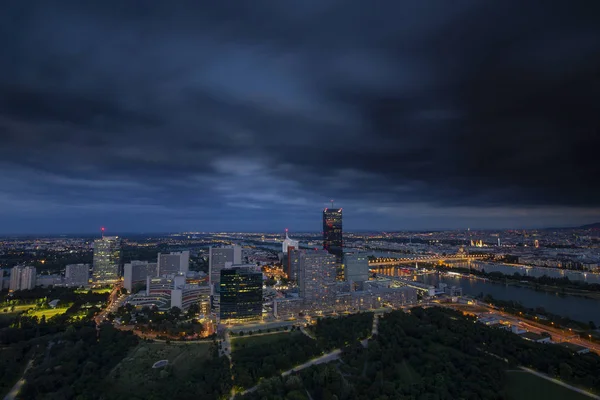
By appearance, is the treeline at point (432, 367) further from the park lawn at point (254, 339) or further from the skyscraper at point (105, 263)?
the skyscraper at point (105, 263)

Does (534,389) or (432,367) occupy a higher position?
(432,367)

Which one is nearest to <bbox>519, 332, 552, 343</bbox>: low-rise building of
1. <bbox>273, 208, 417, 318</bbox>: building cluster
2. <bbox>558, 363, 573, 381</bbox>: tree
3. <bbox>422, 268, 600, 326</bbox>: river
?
<bbox>558, 363, 573, 381</bbox>: tree

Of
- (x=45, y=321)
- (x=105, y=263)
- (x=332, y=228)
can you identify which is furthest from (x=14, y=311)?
(x=332, y=228)

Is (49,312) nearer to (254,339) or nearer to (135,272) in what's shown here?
(135,272)

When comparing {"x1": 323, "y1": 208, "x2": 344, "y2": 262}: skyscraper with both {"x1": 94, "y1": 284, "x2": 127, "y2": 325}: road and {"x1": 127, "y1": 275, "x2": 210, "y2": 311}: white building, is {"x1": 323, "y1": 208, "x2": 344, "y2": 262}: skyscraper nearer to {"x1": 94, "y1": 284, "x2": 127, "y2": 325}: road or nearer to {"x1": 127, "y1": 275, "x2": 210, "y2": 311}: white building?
{"x1": 127, "y1": 275, "x2": 210, "y2": 311}: white building

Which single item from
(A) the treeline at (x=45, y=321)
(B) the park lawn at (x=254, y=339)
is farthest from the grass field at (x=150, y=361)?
(A) the treeline at (x=45, y=321)
